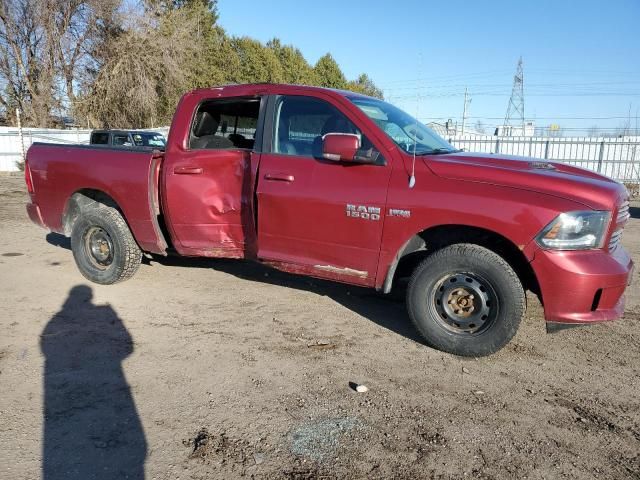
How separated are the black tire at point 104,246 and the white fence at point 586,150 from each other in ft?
50.0

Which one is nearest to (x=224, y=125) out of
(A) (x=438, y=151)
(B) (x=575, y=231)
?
(A) (x=438, y=151)

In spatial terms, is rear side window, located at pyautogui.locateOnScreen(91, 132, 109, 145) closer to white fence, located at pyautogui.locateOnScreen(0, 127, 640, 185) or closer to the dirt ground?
white fence, located at pyautogui.locateOnScreen(0, 127, 640, 185)

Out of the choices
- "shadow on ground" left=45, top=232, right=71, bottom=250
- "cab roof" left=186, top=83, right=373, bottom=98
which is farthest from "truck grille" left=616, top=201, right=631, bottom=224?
"shadow on ground" left=45, top=232, right=71, bottom=250

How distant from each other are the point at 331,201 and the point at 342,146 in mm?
470

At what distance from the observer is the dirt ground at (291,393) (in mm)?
2635

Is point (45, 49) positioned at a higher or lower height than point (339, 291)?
higher

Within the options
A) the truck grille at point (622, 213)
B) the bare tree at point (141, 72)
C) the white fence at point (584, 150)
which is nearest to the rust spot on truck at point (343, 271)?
the truck grille at point (622, 213)

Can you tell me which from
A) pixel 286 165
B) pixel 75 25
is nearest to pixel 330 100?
pixel 286 165

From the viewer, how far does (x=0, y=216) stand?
10.6m

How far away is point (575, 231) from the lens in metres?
3.38

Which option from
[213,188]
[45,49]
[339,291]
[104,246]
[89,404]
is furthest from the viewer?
[45,49]

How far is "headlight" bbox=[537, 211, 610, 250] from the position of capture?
3361mm

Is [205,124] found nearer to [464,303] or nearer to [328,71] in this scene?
[464,303]

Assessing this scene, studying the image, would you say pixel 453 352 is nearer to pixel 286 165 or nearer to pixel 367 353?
pixel 367 353
